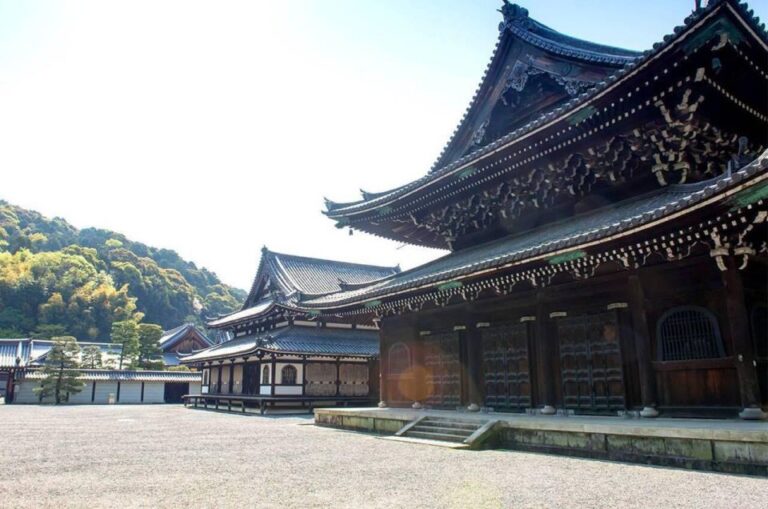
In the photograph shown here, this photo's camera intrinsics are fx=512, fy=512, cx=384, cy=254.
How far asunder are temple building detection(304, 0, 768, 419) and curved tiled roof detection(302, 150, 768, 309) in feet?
0.17

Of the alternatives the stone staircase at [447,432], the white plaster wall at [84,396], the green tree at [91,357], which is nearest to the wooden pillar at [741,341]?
the stone staircase at [447,432]

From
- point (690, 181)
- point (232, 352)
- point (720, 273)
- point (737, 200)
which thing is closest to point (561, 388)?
point (720, 273)

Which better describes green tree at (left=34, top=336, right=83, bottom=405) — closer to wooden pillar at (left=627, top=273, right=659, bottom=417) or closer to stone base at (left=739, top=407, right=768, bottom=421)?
wooden pillar at (left=627, top=273, right=659, bottom=417)

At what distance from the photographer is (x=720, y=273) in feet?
34.0

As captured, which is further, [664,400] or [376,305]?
[376,305]

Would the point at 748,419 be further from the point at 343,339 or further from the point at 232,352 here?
the point at 232,352

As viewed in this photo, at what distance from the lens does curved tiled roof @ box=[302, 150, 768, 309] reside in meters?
8.73

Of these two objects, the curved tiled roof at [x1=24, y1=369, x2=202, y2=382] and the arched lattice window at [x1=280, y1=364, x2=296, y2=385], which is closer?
the arched lattice window at [x1=280, y1=364, x2=296, y2=385]

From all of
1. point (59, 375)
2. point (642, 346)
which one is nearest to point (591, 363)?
point (642, 346)

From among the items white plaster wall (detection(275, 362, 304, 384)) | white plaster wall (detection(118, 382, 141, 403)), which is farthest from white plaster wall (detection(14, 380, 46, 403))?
white plaster wall (detection(275, 362, 304, 384))

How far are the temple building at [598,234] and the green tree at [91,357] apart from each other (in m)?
42.5

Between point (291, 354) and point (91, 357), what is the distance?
3202cm

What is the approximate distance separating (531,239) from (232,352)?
25.1 meters

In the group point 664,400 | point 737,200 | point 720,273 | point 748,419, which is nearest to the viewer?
point 737,200
